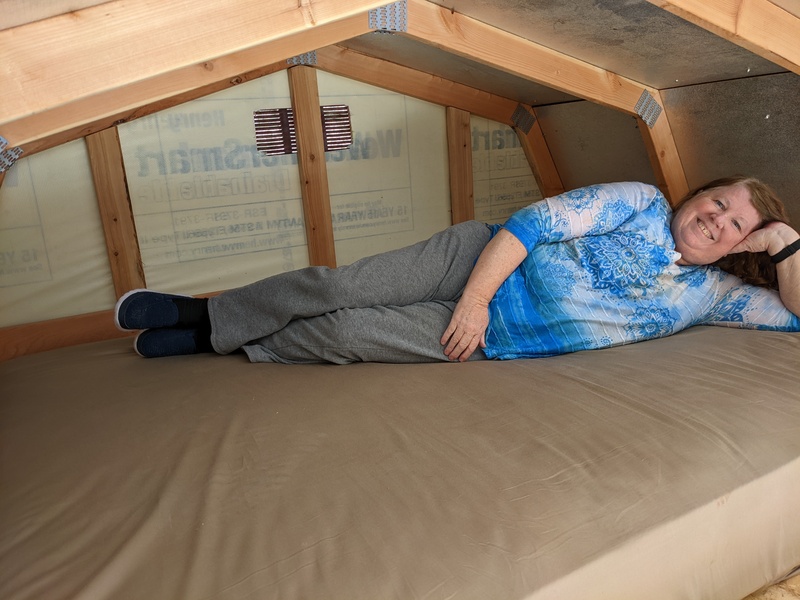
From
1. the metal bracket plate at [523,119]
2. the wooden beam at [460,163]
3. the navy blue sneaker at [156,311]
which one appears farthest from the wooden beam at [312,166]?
the navy blue sneaker at [156,311]

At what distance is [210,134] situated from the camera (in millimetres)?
2574

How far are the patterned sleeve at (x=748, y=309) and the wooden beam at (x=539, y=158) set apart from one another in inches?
60.5

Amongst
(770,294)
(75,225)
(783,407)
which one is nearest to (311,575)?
(783,407)

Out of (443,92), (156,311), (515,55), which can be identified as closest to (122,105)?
(156,311)

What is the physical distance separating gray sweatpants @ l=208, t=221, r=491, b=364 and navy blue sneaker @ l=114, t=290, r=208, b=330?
0.25ft

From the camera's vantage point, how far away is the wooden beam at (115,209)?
2.38 m

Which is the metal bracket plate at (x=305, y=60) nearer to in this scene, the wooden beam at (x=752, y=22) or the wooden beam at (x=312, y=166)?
the wooden beam at (x=312, y=166)

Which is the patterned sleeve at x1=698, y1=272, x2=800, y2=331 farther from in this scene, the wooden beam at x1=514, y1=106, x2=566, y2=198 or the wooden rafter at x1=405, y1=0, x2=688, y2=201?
the wooden beam at x1=514, y1=106, x2=566, y2=198

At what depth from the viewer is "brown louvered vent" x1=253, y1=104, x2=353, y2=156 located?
2646 millimetres

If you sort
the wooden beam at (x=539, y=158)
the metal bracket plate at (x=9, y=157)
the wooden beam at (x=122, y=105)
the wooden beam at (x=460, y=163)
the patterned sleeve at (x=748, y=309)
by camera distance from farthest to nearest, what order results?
the wooden beam at (x=539, y=158) → the wooden beam at (x=460, y=163) → the metal bracket plate at (x=9, y=157) → the patterned sleeve at (x=748, y=309) → the wooden beam at (x=122, y=105)

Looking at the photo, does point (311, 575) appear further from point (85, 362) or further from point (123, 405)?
point (85, 362)

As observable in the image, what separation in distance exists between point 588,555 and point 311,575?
1.27ft

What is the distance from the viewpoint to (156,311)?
5.68ft

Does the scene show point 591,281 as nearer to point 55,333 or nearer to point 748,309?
point 748,309
